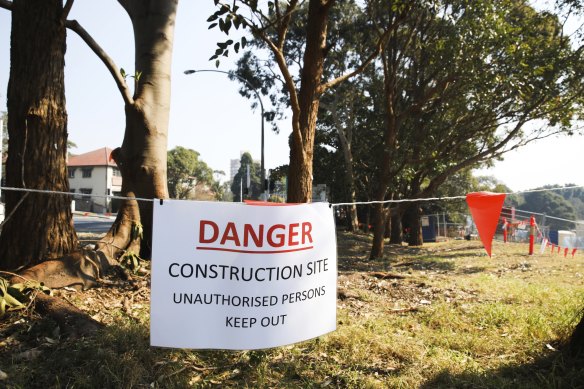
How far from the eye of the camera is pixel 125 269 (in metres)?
5.87

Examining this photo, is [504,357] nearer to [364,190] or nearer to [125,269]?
[125,269]

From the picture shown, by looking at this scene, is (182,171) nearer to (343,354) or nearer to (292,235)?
(343,354)

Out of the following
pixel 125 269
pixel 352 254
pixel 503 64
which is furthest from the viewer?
pixel 352 254

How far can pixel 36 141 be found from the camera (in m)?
4.83

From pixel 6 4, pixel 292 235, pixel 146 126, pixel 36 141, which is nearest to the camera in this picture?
pixel 292 235

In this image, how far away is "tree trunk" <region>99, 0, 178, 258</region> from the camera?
673 cm

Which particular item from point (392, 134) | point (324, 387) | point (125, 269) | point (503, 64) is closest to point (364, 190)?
point (392, 134)

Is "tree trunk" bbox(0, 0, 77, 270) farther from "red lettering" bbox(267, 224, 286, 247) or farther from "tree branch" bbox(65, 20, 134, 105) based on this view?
"red lettering" bbox(267, 224, 286, 247)

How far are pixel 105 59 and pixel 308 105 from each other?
3.11m

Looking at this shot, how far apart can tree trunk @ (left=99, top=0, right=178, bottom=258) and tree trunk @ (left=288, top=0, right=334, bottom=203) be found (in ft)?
8.06

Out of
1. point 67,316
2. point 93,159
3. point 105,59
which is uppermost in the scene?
point 93,159

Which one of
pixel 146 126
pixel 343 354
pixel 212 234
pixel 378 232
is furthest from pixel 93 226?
pixel 212 234

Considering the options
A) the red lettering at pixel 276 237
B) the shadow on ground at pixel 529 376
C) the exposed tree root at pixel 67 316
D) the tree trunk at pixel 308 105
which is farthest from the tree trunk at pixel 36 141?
the shadow on ground at pixel 529 376

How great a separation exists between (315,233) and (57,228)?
10.9 ft
